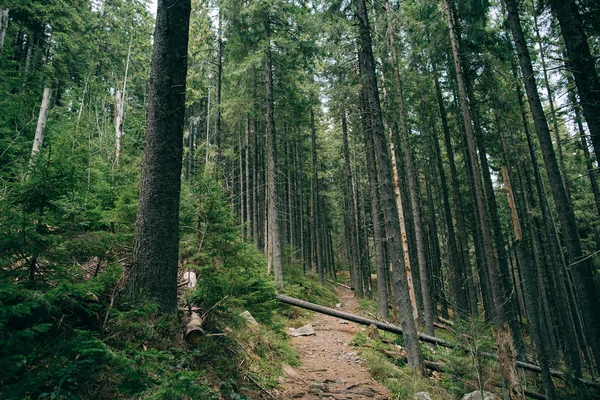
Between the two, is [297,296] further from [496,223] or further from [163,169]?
[163,169]

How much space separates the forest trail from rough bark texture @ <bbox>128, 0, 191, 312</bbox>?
2908 mm

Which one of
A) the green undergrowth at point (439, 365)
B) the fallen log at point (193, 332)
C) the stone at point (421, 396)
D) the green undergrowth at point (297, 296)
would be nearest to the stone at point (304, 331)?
the green undergrowth at point (297, 296)

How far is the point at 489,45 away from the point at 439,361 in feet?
39.9

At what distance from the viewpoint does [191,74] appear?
14.3 m

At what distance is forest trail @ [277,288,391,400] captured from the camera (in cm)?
561

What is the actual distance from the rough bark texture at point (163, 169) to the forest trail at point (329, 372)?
2908 mm

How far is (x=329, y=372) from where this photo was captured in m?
7.07

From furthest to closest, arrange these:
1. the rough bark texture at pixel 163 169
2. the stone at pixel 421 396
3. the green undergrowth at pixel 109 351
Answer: the stone at pixel 421 396, the rough bark texture at pixel 163 169, the green undergrowth at pixel 109 351

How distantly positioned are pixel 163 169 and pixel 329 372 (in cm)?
610

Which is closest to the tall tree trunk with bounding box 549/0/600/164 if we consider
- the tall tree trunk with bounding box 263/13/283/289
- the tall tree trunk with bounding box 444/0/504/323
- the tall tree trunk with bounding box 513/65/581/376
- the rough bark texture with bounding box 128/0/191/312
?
the tall tree trunk with bounding box 444/0/504/323

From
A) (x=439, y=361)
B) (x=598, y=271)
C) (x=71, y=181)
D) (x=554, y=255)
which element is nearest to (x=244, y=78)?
(x=71, y=181)

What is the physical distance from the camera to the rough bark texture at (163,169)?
3766 mm

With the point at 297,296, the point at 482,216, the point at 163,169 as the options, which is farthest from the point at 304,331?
the point at 163,169

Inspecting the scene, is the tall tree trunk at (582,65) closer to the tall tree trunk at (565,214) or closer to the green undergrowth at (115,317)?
the tall tree trunk at (565,214)
